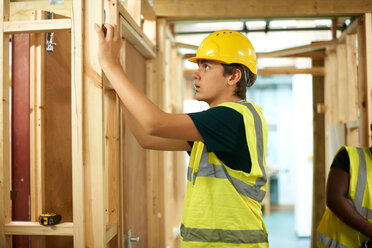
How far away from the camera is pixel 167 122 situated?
4.21ft

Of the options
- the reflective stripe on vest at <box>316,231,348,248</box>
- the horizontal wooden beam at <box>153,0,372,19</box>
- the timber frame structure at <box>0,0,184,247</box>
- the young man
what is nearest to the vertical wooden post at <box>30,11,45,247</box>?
the timber frame structure at <box>0,0,184,247</box>

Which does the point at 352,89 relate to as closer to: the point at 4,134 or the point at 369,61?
the point at 369,61

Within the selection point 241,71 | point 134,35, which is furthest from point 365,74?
point 134,35

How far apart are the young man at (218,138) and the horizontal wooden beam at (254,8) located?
1.44 m

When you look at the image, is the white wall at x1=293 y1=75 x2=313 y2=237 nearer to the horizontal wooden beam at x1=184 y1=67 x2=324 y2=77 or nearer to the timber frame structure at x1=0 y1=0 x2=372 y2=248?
the timber frame structure at x1=0 y1=0 x2=372 y2=248

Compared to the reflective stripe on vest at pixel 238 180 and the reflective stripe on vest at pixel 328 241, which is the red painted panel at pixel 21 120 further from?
the reflective stripe on vest at pixel 328 241

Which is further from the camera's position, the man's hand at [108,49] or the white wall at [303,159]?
the white wall at [303,159]

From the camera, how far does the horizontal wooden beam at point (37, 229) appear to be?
1.69 meters

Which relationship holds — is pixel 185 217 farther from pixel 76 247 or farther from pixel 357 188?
pixel 357 188

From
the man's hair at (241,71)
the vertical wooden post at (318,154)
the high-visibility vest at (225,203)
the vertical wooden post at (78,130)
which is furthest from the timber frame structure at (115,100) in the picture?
the man's hair at (241,71)

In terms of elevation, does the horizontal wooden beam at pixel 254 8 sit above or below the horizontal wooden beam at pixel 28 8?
above

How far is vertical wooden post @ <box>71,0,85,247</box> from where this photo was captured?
5.31 feet

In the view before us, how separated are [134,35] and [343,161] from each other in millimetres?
1530

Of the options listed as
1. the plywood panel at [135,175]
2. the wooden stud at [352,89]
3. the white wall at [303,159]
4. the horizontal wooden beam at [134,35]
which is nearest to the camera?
the horizontal wooden beam at [134,35]
